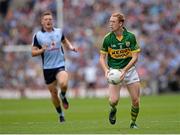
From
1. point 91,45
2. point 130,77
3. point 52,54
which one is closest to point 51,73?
point 52,54

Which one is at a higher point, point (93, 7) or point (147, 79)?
point (93, 7)

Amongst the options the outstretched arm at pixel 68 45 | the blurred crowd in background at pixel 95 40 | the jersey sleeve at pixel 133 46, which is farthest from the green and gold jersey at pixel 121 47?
the blurred crowd in background at pixel 95 40

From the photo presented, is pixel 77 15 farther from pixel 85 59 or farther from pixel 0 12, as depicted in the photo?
pixel 0 12

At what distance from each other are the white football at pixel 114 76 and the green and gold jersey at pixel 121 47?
203mm

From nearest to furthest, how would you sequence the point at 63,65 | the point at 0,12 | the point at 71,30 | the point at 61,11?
the point at 63,65 < the point at 61,11 < the point at 71,30 < the point at 0,12

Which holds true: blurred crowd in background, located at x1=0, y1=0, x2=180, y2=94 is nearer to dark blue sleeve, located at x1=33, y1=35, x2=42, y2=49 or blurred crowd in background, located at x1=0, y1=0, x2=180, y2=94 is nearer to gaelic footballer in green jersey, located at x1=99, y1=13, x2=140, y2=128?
dark blue sleeve, located at x1=33, y1=35, x2=42, y2=49

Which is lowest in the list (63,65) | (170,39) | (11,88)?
(11,88)

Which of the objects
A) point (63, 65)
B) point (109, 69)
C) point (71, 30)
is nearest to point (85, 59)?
point (71, 30)

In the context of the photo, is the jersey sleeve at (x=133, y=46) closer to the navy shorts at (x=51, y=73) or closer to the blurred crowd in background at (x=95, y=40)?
the navy shorts at (x=51, y=73)

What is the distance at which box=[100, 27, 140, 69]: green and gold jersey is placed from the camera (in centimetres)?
1585

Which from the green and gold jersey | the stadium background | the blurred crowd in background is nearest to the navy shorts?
the green and gold jersey

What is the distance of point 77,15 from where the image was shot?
41656mm

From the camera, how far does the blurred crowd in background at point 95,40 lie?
3931 centimetres

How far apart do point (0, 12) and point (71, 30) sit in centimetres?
554
